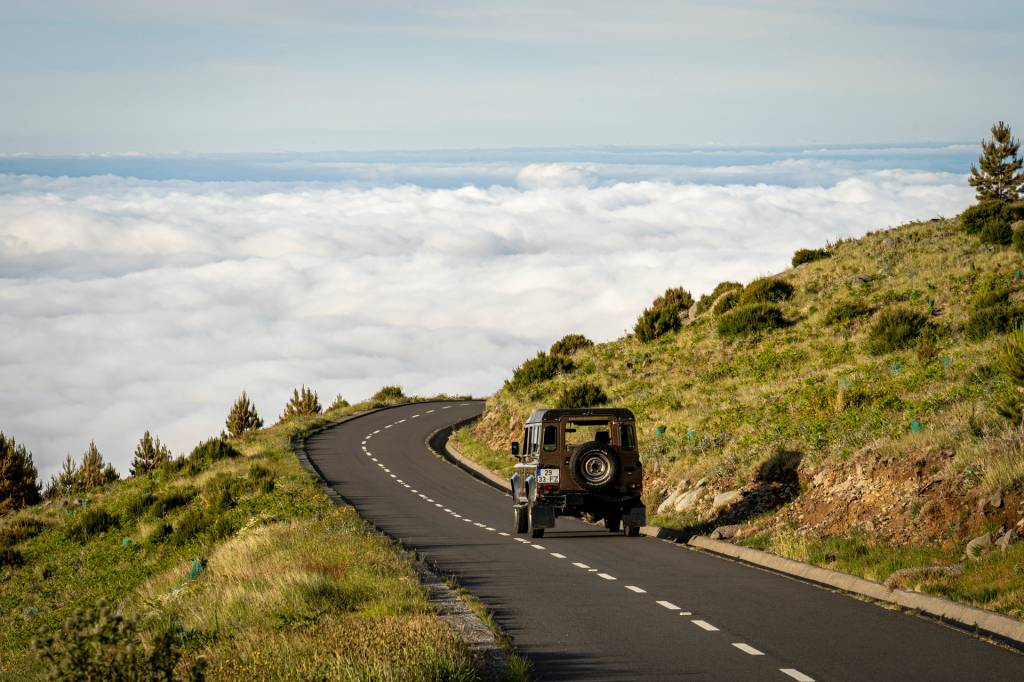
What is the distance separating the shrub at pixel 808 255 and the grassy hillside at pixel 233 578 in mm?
33138

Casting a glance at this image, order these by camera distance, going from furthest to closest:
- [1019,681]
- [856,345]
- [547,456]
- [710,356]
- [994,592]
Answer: [710,356] → [856,345] → [547,456] → [994,592] → [1019,681]

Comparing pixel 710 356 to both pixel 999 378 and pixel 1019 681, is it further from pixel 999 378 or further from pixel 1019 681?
pixel 1019 681

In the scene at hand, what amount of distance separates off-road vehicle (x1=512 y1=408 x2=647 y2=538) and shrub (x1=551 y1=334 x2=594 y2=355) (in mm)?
40659

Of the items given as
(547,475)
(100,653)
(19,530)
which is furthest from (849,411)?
(19,530)

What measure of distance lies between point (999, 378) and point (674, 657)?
18678 mm

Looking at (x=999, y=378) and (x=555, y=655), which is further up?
(x=999, y=378)

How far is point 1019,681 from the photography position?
10047 mm

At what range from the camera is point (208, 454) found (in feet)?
168

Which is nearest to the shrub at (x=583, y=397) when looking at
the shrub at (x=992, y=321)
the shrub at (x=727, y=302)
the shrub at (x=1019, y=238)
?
the shrub at (x=727, y=302)

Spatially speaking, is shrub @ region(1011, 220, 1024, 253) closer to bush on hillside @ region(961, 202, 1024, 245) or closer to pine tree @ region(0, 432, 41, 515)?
bush on hillside @ region(961, 202, 1024, 245)

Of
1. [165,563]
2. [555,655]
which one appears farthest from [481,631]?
[165,563]

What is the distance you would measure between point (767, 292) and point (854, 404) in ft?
90.6

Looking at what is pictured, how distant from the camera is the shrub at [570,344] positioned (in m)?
66.0

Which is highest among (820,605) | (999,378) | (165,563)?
(999,378)
